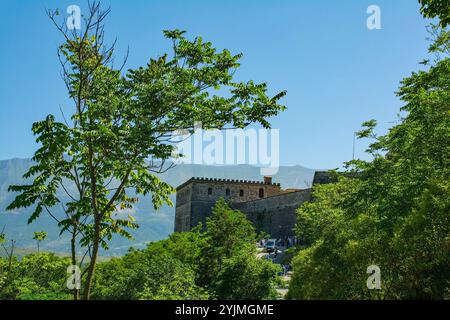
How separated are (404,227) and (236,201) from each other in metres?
51.0

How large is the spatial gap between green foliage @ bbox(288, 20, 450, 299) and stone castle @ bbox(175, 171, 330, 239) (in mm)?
36171

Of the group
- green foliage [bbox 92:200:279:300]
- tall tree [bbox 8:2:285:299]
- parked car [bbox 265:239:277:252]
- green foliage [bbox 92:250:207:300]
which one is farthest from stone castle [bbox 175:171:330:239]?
tall tree [bbox 8:2:285:299]

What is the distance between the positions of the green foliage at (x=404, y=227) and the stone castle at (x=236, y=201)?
36.2 m

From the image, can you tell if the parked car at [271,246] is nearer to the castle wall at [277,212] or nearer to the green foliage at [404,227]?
the castle wall at [277,212]

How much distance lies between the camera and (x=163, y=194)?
10.8 meters

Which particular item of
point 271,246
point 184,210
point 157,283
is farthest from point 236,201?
point 157,283

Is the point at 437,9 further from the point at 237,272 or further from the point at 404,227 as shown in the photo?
the point at 237,272

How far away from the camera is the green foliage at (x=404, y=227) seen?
9523 millimetres

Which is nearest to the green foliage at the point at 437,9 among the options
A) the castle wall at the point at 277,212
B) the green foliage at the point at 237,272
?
the green foliage at the point at 237,272

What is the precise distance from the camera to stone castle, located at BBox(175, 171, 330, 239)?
174ft

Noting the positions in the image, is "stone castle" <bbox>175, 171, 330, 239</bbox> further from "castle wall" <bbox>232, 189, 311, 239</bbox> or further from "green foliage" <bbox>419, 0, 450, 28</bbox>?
"green foliage" <bbox>419, 0, 450, 28</bbox>
